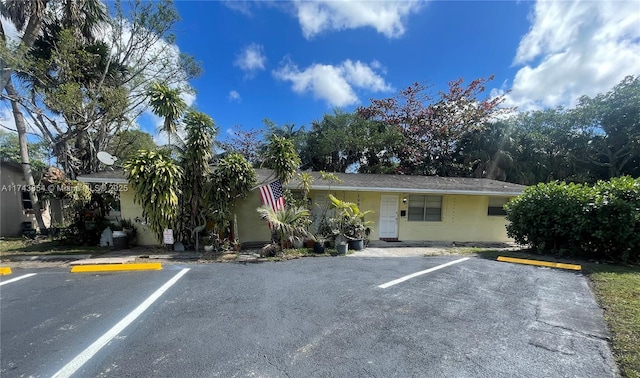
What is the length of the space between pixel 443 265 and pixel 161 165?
834 centimetres

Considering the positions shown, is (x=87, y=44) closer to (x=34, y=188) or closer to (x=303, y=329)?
(x=34, y=188)

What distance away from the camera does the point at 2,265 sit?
7035mm

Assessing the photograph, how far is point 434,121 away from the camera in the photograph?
21125 mm

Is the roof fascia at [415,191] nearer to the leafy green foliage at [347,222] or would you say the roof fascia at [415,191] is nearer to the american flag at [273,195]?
the leafy green foliage at [347,222]

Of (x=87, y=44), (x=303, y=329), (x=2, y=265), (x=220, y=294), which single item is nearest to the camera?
(x=303, y=329)

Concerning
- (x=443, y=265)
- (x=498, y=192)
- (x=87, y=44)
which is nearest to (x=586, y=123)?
(x=498, y=192)

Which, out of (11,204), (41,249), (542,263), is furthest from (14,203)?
(542,263)

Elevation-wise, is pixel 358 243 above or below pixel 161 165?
below

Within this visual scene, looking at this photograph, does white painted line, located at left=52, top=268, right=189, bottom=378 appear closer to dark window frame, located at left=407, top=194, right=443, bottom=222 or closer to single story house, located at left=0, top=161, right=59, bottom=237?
dark window frame, located at left=407, top=194, right=443, bottom=222

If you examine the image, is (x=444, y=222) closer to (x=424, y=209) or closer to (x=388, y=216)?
(x=424, y=209)

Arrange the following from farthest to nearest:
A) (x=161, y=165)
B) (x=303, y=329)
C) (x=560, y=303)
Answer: (x=161, y=165) < (x=560, y=303) < (x=303, y=329)

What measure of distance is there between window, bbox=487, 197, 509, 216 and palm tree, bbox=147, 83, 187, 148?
504 inches

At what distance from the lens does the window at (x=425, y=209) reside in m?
11.8

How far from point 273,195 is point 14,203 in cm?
1285
